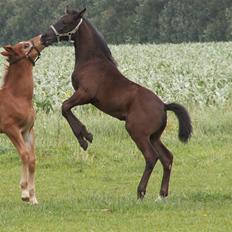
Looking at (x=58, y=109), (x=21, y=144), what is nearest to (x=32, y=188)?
(x=21, y=144)

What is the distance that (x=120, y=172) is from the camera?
15750mm

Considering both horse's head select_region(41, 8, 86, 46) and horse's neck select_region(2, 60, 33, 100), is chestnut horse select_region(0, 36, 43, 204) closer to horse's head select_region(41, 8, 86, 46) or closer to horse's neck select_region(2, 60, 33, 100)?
horse's neck select_region(2, 60, 33, 100)

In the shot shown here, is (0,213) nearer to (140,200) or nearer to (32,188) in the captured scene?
(32,188)

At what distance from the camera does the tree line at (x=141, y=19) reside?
309 feet

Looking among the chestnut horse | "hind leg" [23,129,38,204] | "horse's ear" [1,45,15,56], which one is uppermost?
"horse's ear" [1,45,15,56]

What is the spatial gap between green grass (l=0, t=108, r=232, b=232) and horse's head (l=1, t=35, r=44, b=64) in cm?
208

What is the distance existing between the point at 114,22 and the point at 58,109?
82.7 m

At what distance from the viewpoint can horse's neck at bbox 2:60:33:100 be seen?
11828 millimetres

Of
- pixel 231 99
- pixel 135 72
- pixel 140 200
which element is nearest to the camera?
pixel 140 200

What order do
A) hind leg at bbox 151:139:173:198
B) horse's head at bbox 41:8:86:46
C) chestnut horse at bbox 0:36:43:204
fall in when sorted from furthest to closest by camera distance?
hind leg at bbox 151:139:173:198 < horse's head at bbox 41:8:86:46 < chestnut horse at bbox 0:36:43:204

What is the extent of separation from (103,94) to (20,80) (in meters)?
1.19

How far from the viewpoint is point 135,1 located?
342 ft

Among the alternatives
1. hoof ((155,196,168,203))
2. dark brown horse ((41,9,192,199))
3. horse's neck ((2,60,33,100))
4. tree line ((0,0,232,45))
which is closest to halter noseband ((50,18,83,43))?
dark brown horse ((41,9,192,199))

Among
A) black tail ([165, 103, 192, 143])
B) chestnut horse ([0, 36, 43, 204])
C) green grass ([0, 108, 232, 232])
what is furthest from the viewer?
black tail ([165, 103, 192, 143])
